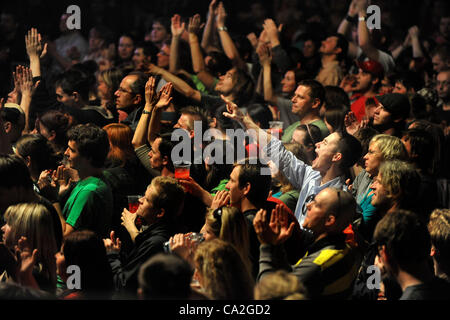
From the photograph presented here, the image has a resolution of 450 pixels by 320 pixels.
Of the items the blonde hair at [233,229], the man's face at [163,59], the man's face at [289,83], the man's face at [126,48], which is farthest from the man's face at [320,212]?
the man's face at [126,48]

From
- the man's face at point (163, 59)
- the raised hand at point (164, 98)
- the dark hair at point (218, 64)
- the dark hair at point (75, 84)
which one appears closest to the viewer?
the raised hand at point (164, 98)

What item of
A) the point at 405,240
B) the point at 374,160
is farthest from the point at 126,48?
the point at 405,240

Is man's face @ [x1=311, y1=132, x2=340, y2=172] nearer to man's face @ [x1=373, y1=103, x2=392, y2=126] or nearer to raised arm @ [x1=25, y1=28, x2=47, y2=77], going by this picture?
man's face @ [x1=373, y1=103, x2=392, y2=126]

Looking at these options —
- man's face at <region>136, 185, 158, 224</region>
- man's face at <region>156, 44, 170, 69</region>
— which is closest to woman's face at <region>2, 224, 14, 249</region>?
man's face at <region>136, 185, 158, 224</region>

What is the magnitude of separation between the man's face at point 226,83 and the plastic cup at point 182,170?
2.19 meters

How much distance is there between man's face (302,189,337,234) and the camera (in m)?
3.89

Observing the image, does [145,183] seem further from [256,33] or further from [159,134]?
[256,33]

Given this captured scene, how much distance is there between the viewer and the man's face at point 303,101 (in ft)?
21.0

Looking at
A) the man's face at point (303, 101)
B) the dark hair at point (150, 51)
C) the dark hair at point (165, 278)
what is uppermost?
the dark hair at point (150, 51)

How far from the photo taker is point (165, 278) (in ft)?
10.1

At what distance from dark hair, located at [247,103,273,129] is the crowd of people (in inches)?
0.6

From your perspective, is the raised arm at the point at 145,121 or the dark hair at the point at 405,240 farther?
the raised arm at the point at 145,121

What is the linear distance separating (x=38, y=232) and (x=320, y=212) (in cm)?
147

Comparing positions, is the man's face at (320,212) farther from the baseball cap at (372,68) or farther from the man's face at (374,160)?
the baseball cap at (372,68)
